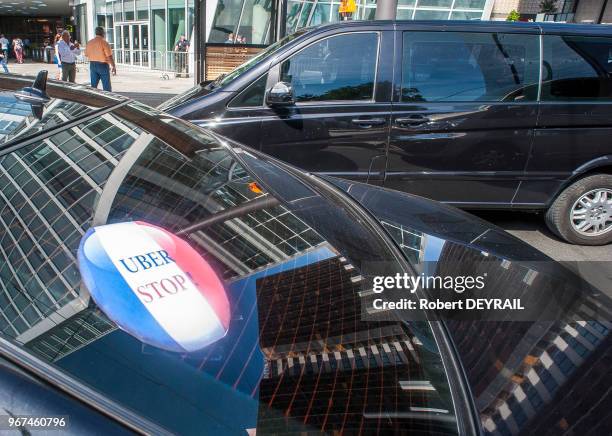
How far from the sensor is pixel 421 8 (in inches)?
762

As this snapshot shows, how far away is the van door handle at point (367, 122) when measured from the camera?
3557 millimetres

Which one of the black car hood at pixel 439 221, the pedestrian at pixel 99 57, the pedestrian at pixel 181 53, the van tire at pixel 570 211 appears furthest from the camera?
the pedestrian at pixel 181 53

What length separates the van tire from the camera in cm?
378

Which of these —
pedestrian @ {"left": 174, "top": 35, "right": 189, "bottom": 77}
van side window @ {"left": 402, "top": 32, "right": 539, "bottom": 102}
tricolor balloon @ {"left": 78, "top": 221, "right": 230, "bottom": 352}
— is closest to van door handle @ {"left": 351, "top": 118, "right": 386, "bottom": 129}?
van side window @ {"left": 402, "top": 32, "right": 539, "bottom": 102}

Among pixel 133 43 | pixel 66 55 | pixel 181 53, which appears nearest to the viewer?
pixel 66 55

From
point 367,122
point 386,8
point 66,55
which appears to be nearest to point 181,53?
point 66,55

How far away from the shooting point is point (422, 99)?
3590 mm

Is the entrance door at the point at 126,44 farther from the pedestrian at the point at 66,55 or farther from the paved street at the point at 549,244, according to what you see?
the paved street at the point at 549,244

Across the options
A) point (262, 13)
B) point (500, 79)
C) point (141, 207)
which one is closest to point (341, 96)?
point (500, 79)

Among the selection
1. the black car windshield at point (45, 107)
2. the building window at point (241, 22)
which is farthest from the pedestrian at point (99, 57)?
the black car windshield at point (45, 107)

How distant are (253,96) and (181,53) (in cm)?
1619

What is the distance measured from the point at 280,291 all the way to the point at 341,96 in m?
2.65

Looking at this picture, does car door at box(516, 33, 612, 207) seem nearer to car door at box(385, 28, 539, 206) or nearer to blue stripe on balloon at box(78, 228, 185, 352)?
car door at box(385, 28, 539, 206)

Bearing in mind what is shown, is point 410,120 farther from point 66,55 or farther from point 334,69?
point 66,55
